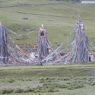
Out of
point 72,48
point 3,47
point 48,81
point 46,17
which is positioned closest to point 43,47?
point 72,48

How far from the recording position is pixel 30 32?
443 feet

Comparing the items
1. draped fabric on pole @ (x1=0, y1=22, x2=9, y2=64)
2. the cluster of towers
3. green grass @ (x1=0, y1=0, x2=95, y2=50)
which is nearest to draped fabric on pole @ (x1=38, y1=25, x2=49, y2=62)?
the cluster of towers

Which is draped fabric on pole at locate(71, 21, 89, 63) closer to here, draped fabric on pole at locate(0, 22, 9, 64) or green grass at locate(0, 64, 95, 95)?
draped fabric on pole at locate(0, 22, 9, 64)

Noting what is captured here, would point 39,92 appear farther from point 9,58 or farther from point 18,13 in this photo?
point 18,13

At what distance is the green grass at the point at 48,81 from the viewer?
47844 millimetres

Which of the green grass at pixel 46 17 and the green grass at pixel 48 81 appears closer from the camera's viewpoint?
the green grass at pixel 48 81

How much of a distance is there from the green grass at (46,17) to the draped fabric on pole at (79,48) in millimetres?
34200

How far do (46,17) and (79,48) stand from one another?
7768 cm

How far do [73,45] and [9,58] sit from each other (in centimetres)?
959

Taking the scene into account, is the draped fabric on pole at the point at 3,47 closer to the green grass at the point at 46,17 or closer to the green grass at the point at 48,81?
the green grass at the point at 48,81

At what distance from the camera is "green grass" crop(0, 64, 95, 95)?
157 ft

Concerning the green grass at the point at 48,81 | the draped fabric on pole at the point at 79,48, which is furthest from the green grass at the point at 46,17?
the green grass at the point at 48,81

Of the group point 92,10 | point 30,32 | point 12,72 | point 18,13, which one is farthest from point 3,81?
point 92,10

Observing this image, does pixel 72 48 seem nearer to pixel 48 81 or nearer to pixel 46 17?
pixel 48 81
